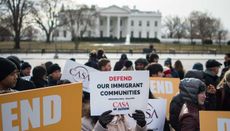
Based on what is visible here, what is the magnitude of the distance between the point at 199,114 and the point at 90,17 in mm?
77319

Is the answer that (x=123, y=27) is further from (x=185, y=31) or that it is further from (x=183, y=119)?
(x=183, y=119)

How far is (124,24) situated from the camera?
132 m

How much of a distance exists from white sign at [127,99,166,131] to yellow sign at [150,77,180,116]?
5.30 feet

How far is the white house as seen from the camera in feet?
412

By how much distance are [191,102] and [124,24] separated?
128468 mm

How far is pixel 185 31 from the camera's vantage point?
114m

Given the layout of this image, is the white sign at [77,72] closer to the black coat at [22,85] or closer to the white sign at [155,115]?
the black coat at [22,85]

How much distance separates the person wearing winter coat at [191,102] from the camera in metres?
4.29

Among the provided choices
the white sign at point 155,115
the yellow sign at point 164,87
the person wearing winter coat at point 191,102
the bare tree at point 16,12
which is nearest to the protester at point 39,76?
the yellow sign at point 164,87

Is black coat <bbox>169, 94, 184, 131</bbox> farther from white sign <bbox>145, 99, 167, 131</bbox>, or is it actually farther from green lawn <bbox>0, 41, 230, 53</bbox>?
green lawn <bbox>0, 41, 230, 53</bbox>

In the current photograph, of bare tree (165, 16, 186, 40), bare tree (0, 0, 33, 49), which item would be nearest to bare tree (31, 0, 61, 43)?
bare tree (0, 0, 33, 49)

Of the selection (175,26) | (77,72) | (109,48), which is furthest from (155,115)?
(175,26)

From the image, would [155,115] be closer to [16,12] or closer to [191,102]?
[191,102]

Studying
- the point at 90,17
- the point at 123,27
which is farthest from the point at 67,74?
the point at 123,27
